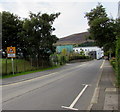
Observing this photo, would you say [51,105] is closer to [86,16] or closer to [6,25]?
[86,16]

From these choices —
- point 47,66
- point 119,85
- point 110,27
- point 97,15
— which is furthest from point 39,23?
point 119,85

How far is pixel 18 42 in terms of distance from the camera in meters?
38.1

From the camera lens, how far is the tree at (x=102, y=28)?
23.6 metres

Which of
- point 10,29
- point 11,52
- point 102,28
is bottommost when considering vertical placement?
point 11,52

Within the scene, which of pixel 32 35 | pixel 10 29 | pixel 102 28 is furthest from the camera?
pixel 10 29

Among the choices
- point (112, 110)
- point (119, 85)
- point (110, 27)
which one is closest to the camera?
point (112, 110)

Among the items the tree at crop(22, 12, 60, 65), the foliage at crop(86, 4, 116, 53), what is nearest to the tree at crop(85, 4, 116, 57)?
the foliage at crop(86, 4, 116, 53)

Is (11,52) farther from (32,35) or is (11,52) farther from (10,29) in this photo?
(10,29)

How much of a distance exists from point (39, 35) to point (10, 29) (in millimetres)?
6463

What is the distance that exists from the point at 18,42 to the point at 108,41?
64.9ft

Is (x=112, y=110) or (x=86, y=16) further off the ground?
(x=86, y=16)

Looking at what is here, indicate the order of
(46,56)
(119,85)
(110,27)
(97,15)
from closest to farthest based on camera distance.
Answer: (119,85) < (110,27) < (97,15) < (46,56)

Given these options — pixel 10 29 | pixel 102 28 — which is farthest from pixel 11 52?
pixel 10 29

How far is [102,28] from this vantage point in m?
24.2
